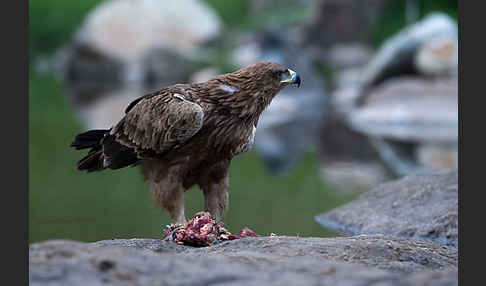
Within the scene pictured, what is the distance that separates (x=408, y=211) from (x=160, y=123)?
9.08 ft

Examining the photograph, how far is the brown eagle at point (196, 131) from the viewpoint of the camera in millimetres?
5656

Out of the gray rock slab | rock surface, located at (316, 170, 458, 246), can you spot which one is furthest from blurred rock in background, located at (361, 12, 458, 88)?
rock surface, located at (316, 170, 458, 246)

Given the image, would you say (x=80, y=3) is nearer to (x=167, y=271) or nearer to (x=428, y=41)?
(x=428, y=41)

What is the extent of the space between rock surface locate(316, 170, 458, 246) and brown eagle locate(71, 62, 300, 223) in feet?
6.02

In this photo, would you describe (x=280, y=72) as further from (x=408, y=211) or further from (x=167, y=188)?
(x=408, y=211)

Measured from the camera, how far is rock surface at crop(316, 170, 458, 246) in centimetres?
689

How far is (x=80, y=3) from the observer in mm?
32312

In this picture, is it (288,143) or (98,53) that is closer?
(288,143)

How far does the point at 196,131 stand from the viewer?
220 inches

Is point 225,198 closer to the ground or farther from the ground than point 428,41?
closer to the ground

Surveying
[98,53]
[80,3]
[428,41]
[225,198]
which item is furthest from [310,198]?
[80,3]

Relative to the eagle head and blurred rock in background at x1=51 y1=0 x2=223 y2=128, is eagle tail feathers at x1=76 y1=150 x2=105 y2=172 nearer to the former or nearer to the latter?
the eagle head

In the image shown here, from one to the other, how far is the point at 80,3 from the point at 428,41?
646 inches

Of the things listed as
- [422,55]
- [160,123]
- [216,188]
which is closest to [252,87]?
[160,123]
